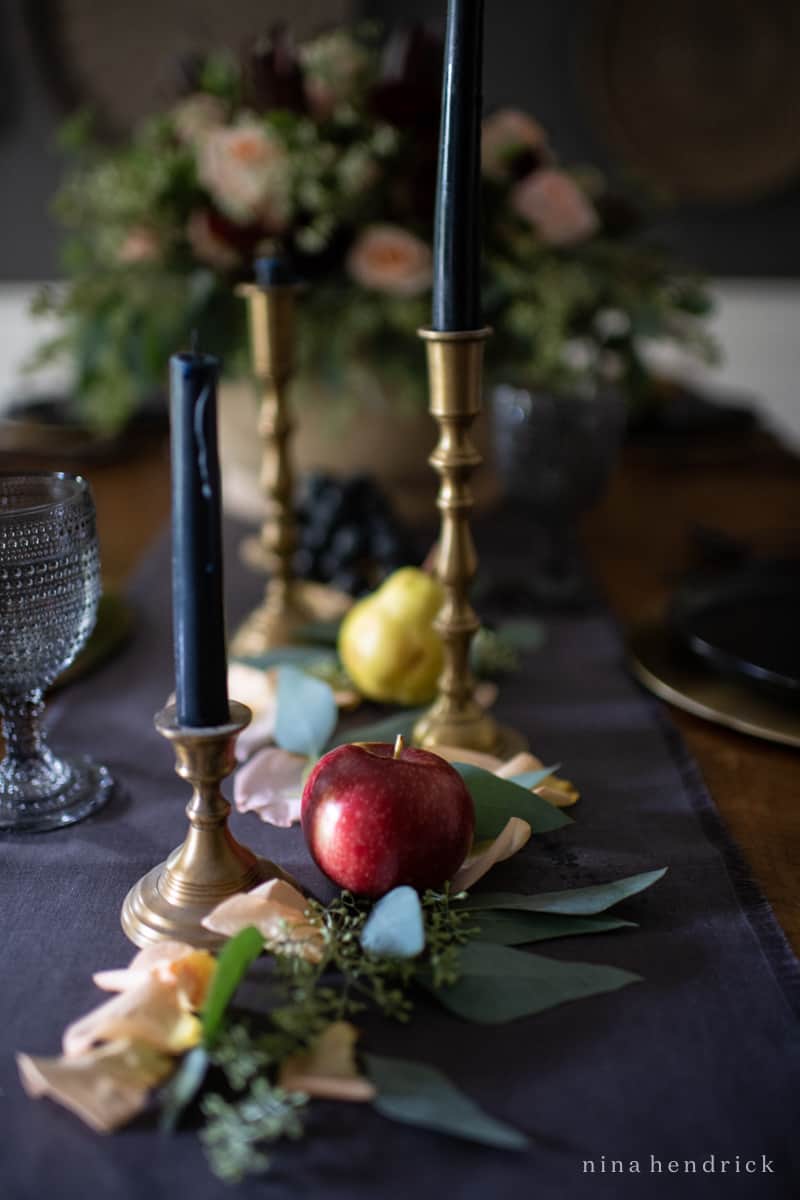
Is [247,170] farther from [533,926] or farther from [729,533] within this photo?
[533,926]

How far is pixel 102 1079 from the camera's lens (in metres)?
0.42

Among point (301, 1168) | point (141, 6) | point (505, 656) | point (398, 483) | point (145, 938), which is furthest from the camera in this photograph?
point (141, 6)

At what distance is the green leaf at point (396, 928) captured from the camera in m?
0.48

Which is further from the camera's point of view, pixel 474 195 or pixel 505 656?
pixel 505 656

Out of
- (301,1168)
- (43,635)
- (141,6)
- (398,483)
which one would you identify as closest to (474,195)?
(43,635)

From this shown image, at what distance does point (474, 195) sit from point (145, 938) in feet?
1.41

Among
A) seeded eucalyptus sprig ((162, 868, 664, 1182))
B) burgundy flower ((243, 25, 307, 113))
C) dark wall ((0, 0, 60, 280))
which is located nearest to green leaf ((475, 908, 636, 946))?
seeded eucalyptus sprig ((162, 868, 664, 1182))

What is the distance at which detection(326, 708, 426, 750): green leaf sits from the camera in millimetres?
743

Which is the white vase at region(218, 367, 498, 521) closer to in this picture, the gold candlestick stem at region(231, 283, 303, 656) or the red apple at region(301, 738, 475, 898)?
the gold candlestick stem at region(231, 283, 303, 656)

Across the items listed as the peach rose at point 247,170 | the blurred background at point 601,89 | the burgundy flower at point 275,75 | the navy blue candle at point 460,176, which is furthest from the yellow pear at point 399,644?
the blurred background at point 601,89

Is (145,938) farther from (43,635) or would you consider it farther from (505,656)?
(505,656)

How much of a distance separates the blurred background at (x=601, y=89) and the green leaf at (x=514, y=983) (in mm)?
2875

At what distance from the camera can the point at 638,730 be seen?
2.57 feet

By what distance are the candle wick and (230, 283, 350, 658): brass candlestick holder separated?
1.33 ft
